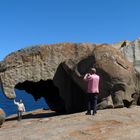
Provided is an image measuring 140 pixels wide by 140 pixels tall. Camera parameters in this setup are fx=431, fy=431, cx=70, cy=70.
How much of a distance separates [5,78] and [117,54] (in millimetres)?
7207

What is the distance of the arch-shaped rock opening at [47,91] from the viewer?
30.6m

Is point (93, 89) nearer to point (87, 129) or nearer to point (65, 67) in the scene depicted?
point (87, 129)

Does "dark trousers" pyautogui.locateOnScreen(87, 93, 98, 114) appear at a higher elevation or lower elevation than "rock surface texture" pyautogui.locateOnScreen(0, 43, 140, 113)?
lower

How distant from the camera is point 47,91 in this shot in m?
32.2

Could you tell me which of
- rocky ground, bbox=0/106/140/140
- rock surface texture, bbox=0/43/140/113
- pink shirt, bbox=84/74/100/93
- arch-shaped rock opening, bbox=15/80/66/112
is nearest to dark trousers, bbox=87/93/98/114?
pink shirt, bbox=84/74/100/93

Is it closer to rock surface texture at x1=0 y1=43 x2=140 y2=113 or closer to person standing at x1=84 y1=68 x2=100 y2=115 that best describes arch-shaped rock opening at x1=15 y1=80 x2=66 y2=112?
rock surface texture at x1=0 y1=43 x2=140 y2=113

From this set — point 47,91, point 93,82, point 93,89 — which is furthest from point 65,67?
point 93,89

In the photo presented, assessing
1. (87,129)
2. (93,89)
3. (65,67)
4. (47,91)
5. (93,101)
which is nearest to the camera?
(87,129)

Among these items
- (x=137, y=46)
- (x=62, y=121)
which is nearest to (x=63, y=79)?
(x=137, y=46)

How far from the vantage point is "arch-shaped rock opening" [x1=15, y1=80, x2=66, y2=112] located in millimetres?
30625

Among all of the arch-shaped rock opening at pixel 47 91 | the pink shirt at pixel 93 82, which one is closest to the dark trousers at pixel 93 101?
the pink shirt at pixel 93 82

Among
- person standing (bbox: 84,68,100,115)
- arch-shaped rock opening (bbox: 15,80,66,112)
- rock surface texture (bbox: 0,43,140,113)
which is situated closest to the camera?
person standing (bbox: 84,68,100,115)

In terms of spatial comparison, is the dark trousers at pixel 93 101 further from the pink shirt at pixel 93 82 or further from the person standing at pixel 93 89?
the pink shirt at pixel 93 82

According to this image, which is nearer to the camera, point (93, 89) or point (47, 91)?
point (93, 89)
